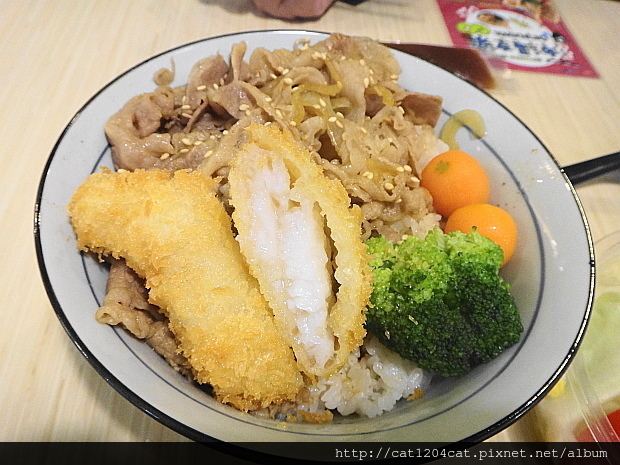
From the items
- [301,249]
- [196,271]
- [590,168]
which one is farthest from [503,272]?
[196,271]

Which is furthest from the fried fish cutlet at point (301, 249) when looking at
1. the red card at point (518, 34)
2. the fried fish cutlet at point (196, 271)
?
the red card at point (518, 34)

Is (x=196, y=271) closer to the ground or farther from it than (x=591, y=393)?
farther from it

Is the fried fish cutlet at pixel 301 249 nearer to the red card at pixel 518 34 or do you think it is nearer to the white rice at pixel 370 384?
the white rice at pixel 370 384

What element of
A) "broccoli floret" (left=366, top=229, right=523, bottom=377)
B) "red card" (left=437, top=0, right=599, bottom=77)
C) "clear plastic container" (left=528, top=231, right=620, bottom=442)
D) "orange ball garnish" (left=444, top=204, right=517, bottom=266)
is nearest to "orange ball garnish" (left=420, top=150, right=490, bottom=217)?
"orange ball garnish" (left=444, top=204, right=517, bottom=266)

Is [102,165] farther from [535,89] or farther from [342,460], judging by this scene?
[535,89]

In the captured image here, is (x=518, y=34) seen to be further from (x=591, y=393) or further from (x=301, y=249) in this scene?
(x=301, y=249)

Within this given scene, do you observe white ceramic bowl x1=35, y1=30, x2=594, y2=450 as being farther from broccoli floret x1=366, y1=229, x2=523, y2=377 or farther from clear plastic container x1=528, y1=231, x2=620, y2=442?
clear plastic container x1=528, y1=231, x2=620, y2=442

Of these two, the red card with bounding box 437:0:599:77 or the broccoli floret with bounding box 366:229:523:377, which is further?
the red card with bounding box 437:0:599:77
